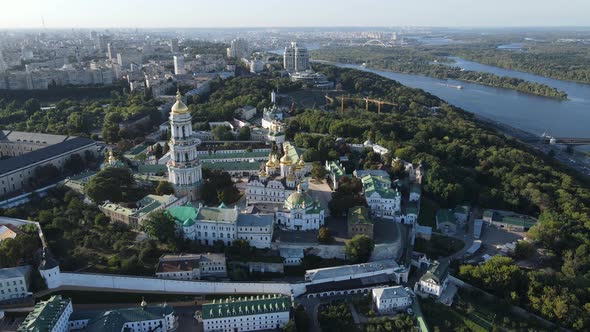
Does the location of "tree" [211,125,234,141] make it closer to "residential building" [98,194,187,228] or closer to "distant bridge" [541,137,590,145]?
"residential building" [98,194,187,228]

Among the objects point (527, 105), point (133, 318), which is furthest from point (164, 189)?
point (527, 105)

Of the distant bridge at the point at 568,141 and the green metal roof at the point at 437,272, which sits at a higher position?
the green metal roof at the point at 437,272

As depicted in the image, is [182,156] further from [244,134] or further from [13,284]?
[244,134]

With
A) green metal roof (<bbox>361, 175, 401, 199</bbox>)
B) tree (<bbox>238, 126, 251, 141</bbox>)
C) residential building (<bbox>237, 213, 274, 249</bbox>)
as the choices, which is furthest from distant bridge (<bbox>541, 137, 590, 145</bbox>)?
residential building (<bbox>237, 213, 274, 249</bbox>)

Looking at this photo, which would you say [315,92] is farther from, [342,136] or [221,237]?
[221,237]

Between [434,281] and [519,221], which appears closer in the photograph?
[434,281]

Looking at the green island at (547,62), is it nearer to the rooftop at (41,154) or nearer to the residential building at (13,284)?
the rooftop at (41,154)

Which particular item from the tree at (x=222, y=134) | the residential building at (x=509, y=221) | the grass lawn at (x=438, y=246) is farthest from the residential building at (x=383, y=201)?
the tree at (x=222, y=134)
